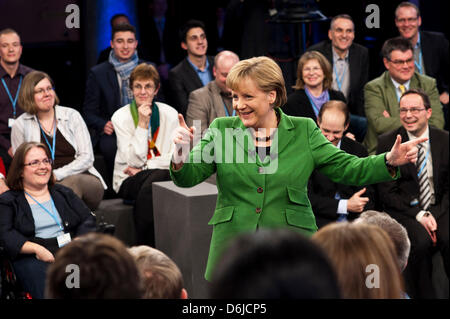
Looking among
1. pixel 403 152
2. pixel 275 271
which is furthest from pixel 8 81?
pixel 275 271

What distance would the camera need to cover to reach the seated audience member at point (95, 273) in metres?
1.48

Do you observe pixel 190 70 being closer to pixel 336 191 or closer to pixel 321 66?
pixel 321 66

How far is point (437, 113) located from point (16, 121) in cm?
310

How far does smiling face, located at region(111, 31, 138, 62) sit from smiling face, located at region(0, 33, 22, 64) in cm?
75

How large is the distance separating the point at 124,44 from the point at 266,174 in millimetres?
3243

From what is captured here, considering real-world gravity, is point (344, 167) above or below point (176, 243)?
above

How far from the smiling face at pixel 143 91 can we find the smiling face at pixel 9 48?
101 cm

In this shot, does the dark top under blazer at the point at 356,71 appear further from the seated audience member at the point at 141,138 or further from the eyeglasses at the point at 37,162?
the eyeglasses at the point at 37,162

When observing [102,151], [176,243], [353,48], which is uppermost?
[353,48]

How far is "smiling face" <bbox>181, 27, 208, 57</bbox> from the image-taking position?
5.99 metres

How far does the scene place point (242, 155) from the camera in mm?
2748

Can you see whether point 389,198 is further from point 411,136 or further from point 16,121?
point 16,121

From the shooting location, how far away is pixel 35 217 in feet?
13.6
